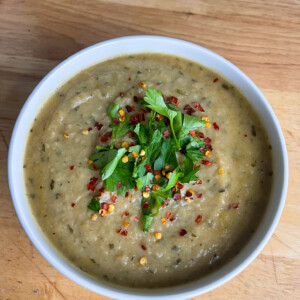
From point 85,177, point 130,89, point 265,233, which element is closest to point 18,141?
point 85,177

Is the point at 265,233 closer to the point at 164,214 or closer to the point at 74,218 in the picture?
the point at 164,214

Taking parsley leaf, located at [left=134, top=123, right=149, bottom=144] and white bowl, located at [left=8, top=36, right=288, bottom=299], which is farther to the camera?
parsley leaf, located at [left=134, top=123, right=149, bottom=144]

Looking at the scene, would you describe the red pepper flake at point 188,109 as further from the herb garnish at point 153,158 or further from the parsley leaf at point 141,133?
the parsley leaf at point 141,133

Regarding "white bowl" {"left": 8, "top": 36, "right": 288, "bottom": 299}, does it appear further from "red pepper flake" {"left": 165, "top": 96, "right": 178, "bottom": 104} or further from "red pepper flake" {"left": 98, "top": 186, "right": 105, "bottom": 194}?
"red pepper flake" {"left": 98, "top": 186, "right": 105, "bottom": 194}

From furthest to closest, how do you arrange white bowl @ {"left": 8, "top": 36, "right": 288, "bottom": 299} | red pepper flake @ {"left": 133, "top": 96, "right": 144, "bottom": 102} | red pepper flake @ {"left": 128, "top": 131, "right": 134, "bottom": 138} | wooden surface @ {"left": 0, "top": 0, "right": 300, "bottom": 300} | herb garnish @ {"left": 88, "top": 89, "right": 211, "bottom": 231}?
wooden surface @ {"left": 0, "top": 0, "right": 300, "bottom": 300} < red pepper flake @ {"left": 133, "top": 96, "right": 144, "bottom": 102} < red pepper flake @ {"left": 128, "top": 131, "right": 134, "bottom": 138} < herb garnish @ {"left": 88, "top": 89, "right": 211, "bottom": 231} < white bowl @ {"left": 8, "top": 36, "right": 288, "bottom": 299}

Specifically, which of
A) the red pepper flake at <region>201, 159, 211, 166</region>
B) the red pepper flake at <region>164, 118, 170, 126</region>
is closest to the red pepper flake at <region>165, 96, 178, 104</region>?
the red pepper flake at <region>164, 118, 170, 126</region>

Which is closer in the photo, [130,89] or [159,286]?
[159,286]

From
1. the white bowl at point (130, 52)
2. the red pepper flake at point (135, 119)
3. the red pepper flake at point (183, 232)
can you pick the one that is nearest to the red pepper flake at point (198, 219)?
the red pepper flake at point (183, 232)

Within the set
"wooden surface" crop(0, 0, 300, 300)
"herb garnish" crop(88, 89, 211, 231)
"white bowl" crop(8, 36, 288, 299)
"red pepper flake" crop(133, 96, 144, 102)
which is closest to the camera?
"white bowl" crop(8, 36, 288, 299)
